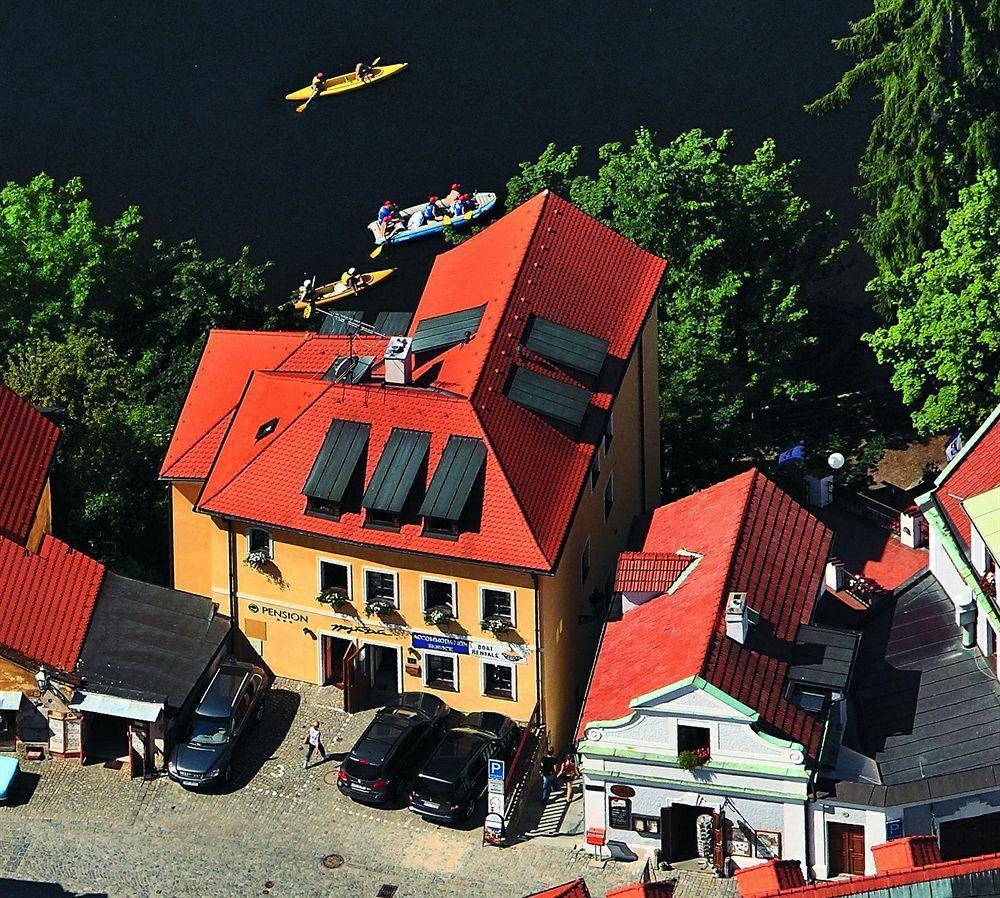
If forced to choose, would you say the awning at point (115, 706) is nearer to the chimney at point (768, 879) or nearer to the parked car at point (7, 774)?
the parked car at point (7, 774)

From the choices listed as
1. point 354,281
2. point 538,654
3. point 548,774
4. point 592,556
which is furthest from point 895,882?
point 354,281

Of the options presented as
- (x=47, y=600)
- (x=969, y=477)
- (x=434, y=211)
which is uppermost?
(x=434, y=211)

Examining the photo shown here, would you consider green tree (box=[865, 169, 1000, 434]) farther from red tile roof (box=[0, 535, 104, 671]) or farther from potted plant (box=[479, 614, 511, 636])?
red tile roof (box=[0, 535, 104, 671])

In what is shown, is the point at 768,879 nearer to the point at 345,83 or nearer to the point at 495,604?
the point at 495,604

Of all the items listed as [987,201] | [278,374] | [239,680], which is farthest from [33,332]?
[987,201]

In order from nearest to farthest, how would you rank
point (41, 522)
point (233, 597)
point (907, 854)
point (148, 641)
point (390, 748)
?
point (907, 854) → point (390, 748) → point (148, 641) → point (233, 597) → point (41, 522)

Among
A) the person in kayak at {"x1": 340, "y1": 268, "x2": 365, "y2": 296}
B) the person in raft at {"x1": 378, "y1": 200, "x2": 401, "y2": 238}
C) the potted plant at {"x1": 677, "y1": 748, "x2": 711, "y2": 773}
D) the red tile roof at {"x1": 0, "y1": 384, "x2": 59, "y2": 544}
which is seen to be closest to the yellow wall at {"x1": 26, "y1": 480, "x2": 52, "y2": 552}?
the red tile roof at {"x1": 0, "y1": 384, "x2": 59, "y2": 544}
